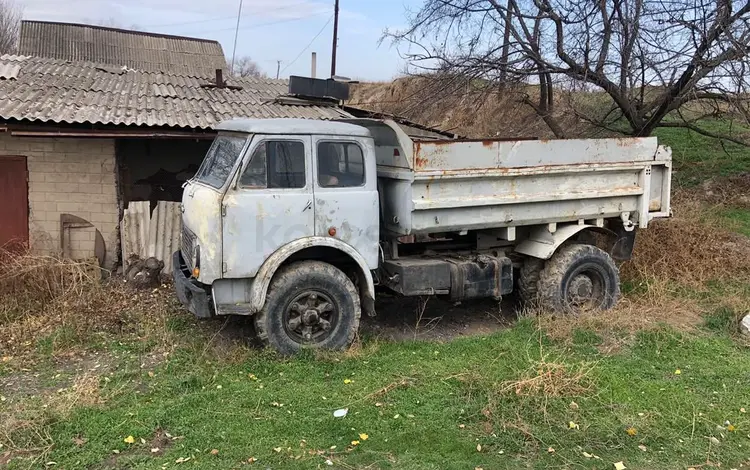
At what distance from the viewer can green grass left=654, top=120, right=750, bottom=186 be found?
552 inches

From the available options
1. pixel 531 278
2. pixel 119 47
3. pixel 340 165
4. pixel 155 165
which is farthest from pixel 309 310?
pixel 119 47

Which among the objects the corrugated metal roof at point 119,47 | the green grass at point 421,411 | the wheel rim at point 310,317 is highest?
the corrugated metal roof at point 119,47

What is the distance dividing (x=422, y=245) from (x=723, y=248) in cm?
509

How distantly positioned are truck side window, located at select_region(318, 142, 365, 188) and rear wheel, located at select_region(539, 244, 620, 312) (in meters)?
2.68

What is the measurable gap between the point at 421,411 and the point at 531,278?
3215 millimetres

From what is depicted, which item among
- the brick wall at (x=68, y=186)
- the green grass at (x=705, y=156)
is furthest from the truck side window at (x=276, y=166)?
the green grass at (x=705, y=156)

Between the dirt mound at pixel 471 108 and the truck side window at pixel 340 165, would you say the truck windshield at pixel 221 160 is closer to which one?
the truck side window at pixel 340 165

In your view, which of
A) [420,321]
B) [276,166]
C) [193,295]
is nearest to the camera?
[193,295]

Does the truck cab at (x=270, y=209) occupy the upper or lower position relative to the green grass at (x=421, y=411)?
upper

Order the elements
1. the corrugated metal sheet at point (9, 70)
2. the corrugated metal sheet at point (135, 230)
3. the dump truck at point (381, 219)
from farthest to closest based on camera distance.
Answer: the corrugated metal sheet at point (9, 70) < the corrugated metal sheet at point (135, 230) < the dump truck at point (381, 219)

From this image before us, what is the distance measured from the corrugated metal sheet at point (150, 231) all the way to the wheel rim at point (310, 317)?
3336mm

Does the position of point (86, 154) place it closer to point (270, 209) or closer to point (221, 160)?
point (221, 160)

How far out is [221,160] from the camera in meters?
6.13

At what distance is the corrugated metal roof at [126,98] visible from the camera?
8.47 m
